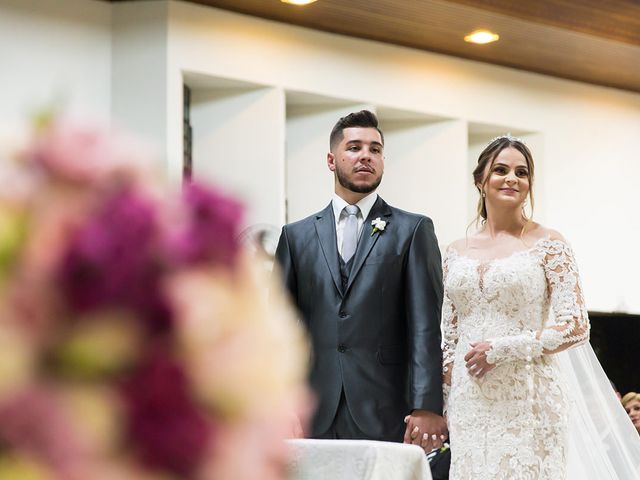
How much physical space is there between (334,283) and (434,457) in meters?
1.23

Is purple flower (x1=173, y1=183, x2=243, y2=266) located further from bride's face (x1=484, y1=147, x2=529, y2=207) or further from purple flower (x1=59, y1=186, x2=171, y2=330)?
bride's face (x1=484, y1=147, x2=529, y2=207)

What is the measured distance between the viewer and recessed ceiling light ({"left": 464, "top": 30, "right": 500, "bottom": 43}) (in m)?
8.09

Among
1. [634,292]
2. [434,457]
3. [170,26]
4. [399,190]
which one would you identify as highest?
[170,26]

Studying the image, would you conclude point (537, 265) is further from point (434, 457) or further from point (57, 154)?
point (57, 154)

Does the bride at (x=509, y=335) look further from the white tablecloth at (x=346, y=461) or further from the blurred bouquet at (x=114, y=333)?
the blurred bouquet at (x=114, y=333)

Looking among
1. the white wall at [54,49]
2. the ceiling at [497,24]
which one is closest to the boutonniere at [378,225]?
the white wall at [54,49]

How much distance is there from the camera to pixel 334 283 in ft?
14.3

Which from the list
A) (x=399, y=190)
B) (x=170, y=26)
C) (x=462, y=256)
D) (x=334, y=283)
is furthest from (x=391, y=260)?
(x=399, y=190)

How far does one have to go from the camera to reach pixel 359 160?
14.9ft

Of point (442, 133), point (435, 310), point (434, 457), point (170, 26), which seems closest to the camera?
point (435, 310)

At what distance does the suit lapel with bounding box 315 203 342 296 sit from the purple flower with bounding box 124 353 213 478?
156 inches

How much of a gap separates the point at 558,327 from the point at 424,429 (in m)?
0.66

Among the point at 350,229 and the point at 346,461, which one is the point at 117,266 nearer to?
the point at 346,461

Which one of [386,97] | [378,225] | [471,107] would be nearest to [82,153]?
[378,225]
